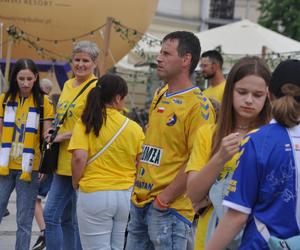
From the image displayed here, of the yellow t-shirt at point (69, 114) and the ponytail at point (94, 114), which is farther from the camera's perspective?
the yellow t-shirt at point (69, 114)

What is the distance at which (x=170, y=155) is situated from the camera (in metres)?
4.50

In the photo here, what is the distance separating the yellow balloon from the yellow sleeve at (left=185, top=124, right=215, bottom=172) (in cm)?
960

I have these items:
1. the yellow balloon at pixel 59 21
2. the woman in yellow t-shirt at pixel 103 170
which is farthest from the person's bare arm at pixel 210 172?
the yellow balloon at pixel 59 21

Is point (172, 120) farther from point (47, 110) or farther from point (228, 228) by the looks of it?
point (47, 110)

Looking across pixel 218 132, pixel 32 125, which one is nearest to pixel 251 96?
pixel 218 132

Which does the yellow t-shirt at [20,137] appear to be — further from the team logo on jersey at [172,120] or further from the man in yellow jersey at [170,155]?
the team logo on jersey at [172,120]

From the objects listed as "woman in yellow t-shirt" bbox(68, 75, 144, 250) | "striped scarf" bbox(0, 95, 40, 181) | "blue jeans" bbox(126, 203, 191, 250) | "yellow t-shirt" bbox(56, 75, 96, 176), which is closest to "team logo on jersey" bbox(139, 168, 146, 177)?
"blue jeans" bbox(126, 203, 191, 250)

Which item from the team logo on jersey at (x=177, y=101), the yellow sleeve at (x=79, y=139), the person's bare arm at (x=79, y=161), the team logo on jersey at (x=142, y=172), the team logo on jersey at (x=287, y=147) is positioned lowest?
the person's bare arm at (x=79, y=161)

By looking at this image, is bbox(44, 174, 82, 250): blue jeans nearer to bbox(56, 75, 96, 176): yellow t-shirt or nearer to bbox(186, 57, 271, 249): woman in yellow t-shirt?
bbox(56, 75, 96, 176): yellow t-shirt

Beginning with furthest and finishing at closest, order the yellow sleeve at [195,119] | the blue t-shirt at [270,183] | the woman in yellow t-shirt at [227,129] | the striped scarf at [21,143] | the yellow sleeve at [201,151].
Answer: the striped scarf at [21,143] < the yellow sleeve at [195,119] < the yellow sleeve at [201,151] < the woman in yellow t-shirt at [227,129] < the blue t-shirt at [270,183]

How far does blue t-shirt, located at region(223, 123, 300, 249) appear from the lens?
2.97 meters

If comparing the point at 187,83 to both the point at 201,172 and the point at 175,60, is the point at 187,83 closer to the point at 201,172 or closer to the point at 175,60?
the point at 175,60

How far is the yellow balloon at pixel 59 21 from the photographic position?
1312cm

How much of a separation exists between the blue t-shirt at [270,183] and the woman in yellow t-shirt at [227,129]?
1.14 feet
